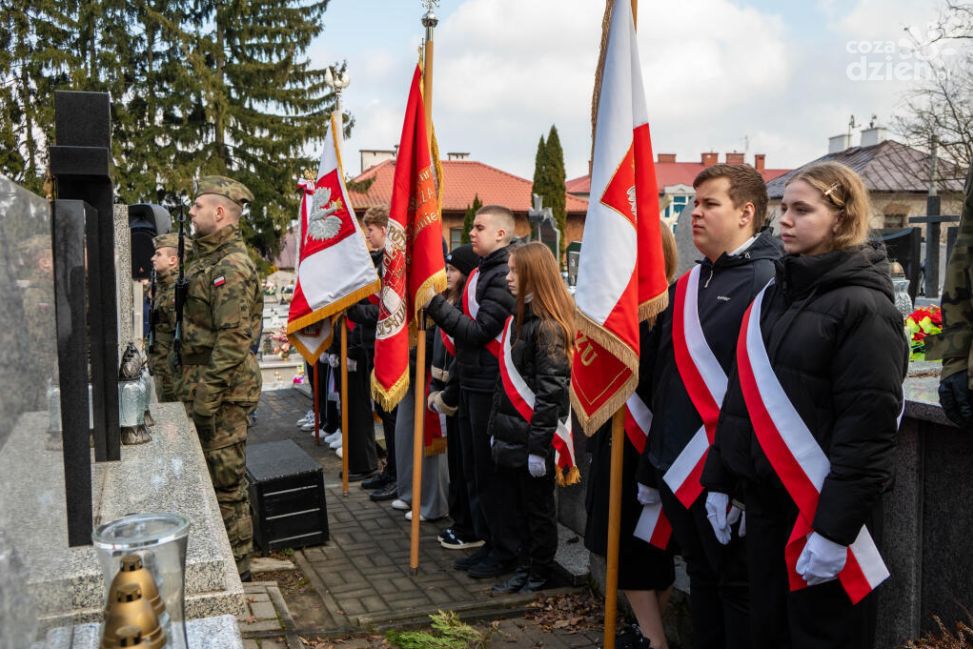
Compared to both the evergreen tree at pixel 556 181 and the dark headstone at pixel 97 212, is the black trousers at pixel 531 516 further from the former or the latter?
the evergreen tree at pixel 556 181

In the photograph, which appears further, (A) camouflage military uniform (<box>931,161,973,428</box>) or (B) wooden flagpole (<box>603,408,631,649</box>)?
(B) wooden flagpole (<box>603,408,631,649</box>)

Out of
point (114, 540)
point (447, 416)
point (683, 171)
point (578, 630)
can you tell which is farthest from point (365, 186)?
point (683, 171)

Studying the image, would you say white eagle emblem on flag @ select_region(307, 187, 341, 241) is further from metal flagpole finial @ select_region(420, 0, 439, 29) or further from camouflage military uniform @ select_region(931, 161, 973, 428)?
Answer: camouflage military uniform @ select_region(931, 161, 973, 428)

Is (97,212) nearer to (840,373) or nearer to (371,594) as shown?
(371,594)

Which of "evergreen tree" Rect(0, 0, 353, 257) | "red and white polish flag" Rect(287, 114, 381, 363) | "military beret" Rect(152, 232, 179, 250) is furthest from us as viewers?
"evergreen tree" Rect(0, 0, 353, 257)

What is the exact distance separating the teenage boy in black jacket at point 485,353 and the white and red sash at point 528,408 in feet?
0.88

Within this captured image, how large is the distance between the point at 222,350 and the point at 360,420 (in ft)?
9.84

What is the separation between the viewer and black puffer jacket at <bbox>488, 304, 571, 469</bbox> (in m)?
4.68

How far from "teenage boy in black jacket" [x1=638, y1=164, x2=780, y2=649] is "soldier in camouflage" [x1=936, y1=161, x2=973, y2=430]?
25.1 inches

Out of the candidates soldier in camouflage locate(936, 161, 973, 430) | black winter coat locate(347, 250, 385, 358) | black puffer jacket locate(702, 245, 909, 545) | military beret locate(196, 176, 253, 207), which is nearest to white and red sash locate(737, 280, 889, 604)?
black puffer jacket locate(702, 245, 909, 545)

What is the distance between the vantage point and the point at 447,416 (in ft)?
20.4

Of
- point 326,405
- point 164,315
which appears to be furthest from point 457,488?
point 326,405

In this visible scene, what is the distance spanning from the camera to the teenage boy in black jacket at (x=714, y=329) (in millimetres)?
3338

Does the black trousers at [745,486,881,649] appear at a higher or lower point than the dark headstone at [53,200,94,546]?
lower
